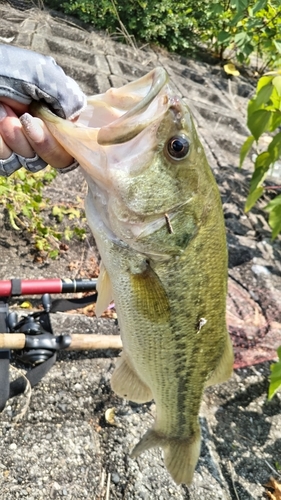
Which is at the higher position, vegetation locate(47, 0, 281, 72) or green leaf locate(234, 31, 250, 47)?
green leaf locate(234, 31, 250, 47)

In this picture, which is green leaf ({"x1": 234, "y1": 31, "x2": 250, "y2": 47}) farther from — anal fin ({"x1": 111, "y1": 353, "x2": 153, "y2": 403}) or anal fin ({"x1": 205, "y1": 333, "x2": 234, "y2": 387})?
anal fin ({"x1": 111, "y1": 353, "x2": 153, "y2": 403})

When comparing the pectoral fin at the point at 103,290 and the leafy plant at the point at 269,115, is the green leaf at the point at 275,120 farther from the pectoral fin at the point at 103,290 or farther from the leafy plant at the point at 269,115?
the pectoral fin at the point at 103,290

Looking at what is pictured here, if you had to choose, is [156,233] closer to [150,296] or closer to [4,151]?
[150,296]

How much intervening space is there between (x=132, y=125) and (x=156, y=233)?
14.1 inches

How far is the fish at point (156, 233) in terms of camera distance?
1396 millimetres

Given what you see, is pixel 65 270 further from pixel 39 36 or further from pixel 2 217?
pixel 39 36

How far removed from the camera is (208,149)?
561 cm

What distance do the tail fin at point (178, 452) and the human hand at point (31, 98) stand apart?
1.22 m

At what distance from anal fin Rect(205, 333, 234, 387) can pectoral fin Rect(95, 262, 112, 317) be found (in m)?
0.52

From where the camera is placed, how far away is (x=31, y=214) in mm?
3344

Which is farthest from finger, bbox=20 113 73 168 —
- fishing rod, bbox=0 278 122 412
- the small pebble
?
the small pebble

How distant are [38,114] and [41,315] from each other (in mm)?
1467

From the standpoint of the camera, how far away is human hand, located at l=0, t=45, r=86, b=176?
1.46m

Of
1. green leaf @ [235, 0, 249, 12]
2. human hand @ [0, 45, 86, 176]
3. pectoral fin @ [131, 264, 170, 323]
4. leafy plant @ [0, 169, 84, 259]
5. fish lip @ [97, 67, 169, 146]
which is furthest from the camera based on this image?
leafy plant @ [0, 169, 84, 259]
